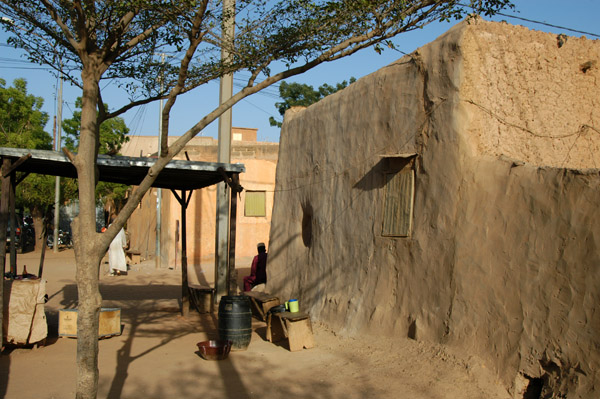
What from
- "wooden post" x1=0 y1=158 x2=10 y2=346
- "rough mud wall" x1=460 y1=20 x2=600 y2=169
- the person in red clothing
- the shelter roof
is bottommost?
the person in red clothing

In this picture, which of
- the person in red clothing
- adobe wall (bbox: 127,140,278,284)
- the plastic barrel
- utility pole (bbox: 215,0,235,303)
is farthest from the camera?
adobe wall (bbox: 127,140,278,284)

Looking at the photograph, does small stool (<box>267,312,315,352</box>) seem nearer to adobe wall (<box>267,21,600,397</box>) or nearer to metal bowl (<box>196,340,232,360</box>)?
adobe wall (<box>267,21,600,397</box>)

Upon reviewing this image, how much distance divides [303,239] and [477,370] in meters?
5.14

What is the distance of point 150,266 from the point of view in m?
20.8

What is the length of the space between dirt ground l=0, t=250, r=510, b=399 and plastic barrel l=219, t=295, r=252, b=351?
7.7 inches

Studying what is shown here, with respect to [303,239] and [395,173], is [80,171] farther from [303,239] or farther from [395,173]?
[303,239]

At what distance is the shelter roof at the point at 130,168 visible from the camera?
819cm

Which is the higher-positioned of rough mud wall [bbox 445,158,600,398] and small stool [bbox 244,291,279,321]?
rough mud wall [bbox 445,158,600,398]

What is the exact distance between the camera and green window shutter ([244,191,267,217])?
20.0m

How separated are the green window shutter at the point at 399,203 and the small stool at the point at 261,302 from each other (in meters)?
3.35

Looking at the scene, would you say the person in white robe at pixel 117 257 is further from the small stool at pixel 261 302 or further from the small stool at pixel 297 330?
the small stool at pixel 297 330

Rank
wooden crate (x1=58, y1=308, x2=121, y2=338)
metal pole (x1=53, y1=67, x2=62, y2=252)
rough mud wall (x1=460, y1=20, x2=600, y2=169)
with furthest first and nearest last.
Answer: metal pole (x1=53, y1=67, x2=62, y2=252)
wooden crate (x1=58, y1=308, x2=121, y2=338)
rough mud wall (x1=460, y1=20, x2=600, y2=169)

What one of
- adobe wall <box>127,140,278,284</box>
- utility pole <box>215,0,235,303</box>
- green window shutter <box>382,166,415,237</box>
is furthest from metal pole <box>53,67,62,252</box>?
green window shutter <box>382,166,415,237</box>

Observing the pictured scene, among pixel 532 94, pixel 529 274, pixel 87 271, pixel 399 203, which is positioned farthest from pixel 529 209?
pixel 87 271
